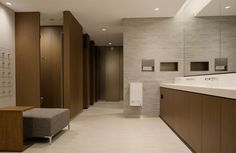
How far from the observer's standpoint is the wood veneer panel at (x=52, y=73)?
671cm

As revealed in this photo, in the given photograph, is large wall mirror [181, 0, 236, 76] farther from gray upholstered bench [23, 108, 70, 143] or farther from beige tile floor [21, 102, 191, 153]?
gray upholstered bench [23, 108, 70, 143]

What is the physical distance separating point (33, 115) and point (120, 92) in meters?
8.09

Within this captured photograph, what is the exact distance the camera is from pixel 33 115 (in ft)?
11.7

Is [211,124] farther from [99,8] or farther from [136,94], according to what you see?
[99,8]

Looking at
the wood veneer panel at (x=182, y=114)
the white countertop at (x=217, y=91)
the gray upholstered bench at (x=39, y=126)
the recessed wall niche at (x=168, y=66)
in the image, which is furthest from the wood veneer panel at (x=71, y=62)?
the white countertop at (x=217, y=91)

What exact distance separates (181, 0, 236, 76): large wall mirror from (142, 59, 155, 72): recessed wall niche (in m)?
0.90

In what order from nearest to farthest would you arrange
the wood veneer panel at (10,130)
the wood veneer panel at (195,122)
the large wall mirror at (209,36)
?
the wood veneer panel at (195,122)
the wood veneer panel at (10,130)
the large wall mirror at (209,36)

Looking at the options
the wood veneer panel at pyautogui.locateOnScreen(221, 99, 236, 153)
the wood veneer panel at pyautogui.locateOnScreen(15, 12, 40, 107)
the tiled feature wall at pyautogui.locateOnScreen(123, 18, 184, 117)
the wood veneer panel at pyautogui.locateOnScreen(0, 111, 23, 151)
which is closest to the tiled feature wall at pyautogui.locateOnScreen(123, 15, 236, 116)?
the tiled feature wall at pyautogui.locateOnScreen(123, 18, 184, 117)

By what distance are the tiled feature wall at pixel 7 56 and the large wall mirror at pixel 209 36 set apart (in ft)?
14.8

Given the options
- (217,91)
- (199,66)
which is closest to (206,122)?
(217,91)

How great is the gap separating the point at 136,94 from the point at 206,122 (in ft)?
11.1

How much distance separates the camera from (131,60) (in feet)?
19.9

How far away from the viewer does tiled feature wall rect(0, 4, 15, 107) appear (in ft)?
15.8

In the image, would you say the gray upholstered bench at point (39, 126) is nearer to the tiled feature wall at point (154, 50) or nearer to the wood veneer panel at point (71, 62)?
the wood veneer panel at point (71, 62)
